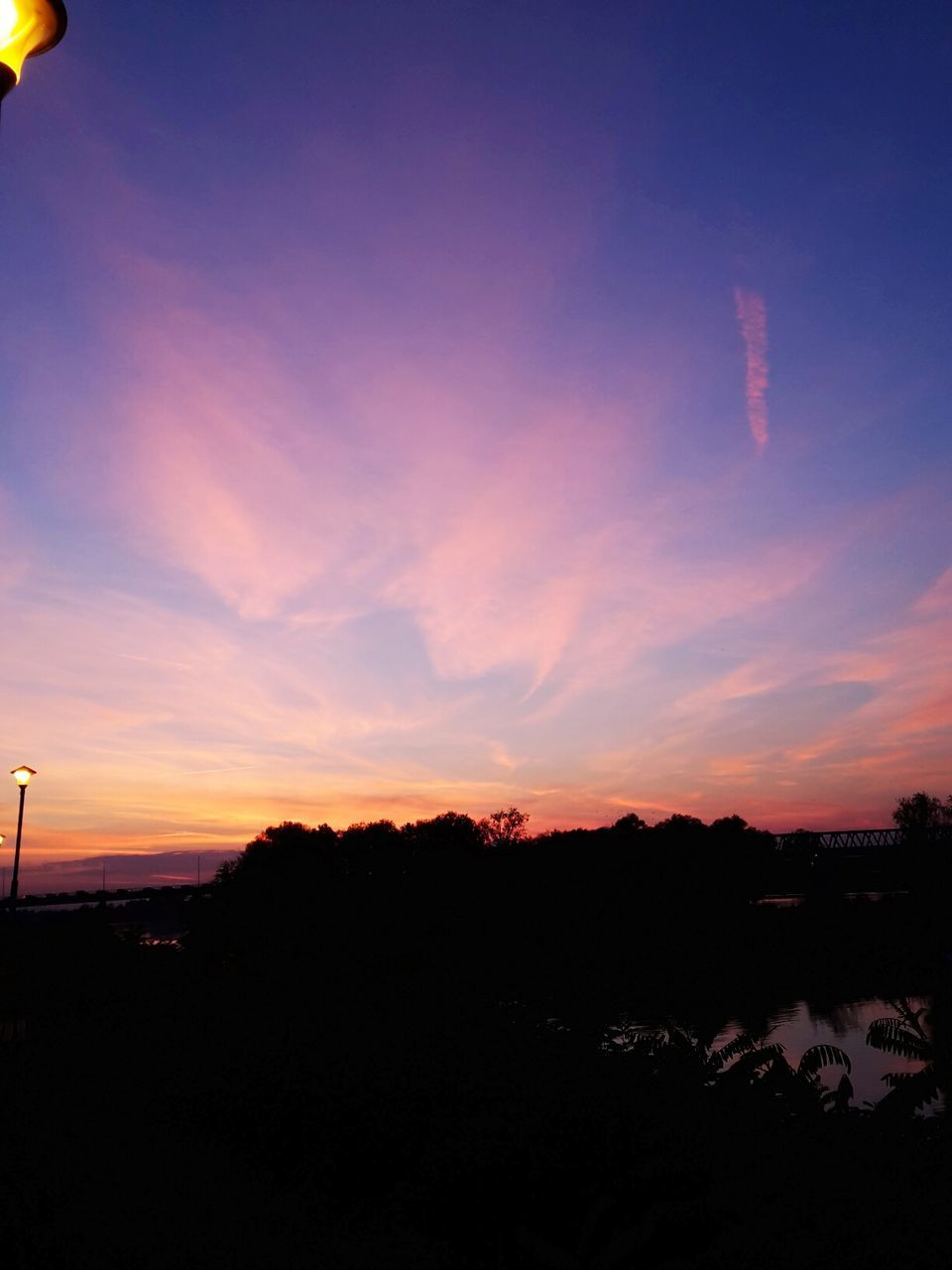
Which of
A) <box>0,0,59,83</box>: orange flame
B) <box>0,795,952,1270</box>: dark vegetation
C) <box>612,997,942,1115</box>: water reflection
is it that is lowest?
<box>612,997,942,1115</box>: water reflection

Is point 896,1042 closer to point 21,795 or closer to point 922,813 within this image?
point 21,795

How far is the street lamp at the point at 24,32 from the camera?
12.8 ft

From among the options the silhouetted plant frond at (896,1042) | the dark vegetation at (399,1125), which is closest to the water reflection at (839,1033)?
the silhouetted plant frond at (896,1042)

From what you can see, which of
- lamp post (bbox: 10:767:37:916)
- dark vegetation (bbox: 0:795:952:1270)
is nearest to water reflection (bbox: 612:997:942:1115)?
dark vegetation (bbox: 0:795:952:1270)

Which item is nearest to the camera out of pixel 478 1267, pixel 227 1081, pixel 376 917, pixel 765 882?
pixel 478 1267

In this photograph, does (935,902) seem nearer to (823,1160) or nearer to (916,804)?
(916,804)

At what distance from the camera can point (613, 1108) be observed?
16.6m

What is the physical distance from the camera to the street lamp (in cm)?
391

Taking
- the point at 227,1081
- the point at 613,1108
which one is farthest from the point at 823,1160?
the point at 227,1081

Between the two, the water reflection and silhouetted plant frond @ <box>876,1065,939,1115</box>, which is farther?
the water reflection

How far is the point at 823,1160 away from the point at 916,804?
14391 cm

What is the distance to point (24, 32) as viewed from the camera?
4016 millimetres

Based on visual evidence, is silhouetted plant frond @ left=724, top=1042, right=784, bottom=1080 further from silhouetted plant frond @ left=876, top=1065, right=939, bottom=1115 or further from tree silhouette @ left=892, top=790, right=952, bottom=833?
tree silhouette @ left=892, top=790, right=952, bottom=833

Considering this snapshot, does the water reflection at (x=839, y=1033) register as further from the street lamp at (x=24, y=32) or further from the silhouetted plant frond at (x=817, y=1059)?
the street lamp at (x=24, y=32)
